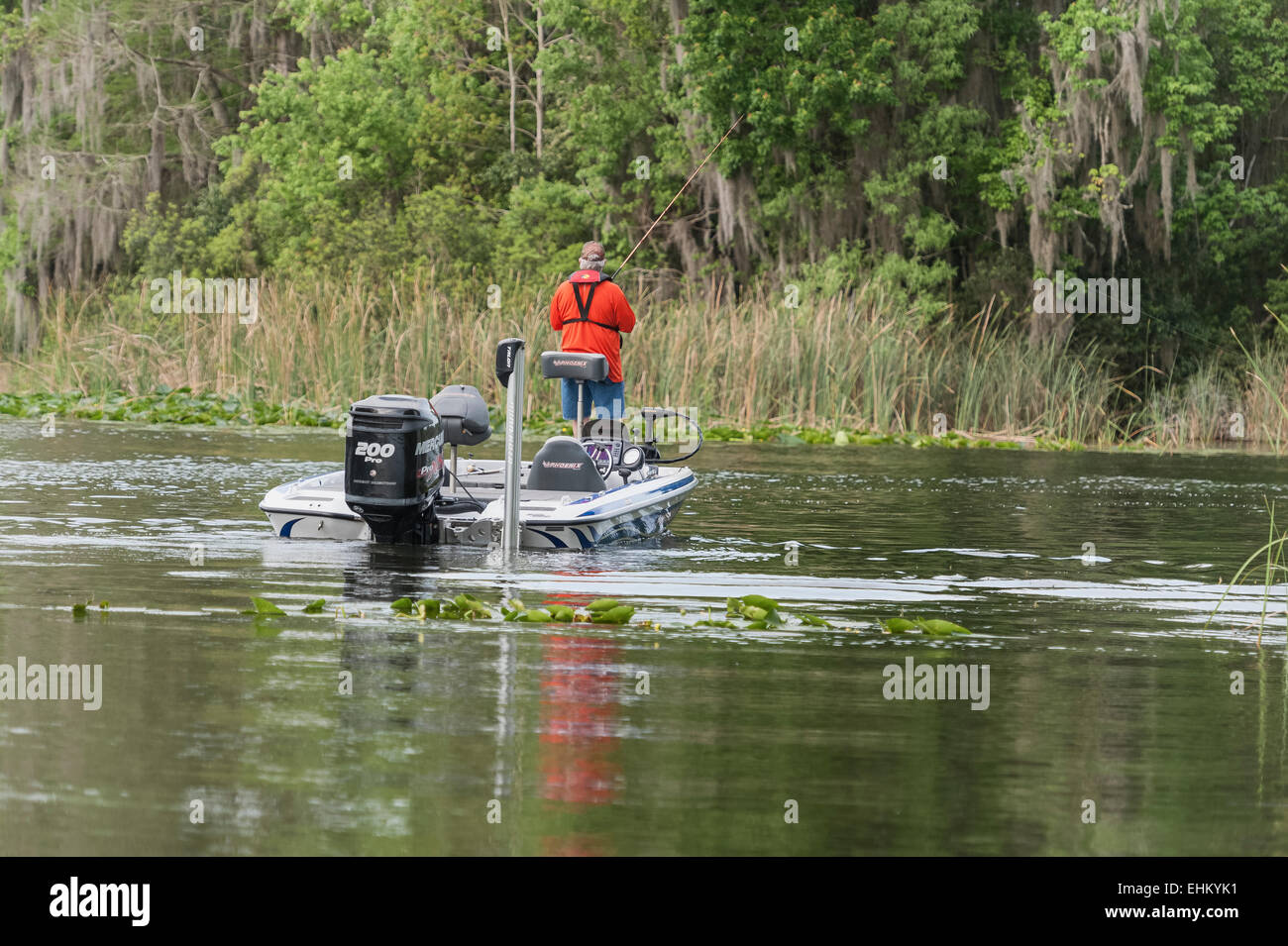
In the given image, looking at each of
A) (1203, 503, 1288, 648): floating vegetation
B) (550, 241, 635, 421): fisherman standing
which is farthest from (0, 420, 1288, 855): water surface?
(550, 241, 635, 421): fisherman standing

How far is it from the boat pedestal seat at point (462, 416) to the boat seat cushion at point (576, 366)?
2.33ft

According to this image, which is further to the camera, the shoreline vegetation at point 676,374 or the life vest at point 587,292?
the shoreline vegetation at point 676,374

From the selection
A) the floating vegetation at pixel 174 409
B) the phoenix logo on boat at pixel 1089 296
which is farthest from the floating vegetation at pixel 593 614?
the phoenix logo on boat at pixel 1089 296

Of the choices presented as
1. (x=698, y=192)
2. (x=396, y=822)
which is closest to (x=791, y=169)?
(x=698, y=192)

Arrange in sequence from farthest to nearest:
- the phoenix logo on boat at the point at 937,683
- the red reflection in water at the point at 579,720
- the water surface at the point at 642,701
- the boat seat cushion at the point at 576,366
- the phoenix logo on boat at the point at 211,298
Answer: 1. the phoenix logo on boat at the point at 211,298
2. the boat seat cushion at the point at 576,366
3. the phoenix logo on boat at the point at 937,683
4. the red reflection in water at the point at 579,720
5. the water surface at the point at 642,701

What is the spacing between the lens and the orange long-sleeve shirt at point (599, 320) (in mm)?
16750

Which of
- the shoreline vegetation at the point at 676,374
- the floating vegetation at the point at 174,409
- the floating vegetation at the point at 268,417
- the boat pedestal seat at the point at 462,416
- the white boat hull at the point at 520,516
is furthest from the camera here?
the shoreline vegetation at the point at 676,374

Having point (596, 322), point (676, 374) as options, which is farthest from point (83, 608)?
point (676, 374)

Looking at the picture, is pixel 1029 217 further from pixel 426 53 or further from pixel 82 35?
pixel 82 35

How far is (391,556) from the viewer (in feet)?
45.7

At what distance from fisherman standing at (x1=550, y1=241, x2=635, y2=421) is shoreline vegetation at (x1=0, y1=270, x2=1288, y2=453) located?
976 cm

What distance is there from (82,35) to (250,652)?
39.3 metres

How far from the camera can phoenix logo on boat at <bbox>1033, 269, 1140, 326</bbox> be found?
3497 centimetres
